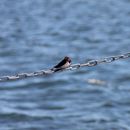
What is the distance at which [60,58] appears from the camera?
1962 cm

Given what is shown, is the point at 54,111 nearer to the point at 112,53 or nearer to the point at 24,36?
the point at 112,53

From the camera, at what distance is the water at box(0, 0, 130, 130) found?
1459 cm

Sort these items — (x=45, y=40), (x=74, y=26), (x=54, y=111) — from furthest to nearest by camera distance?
(x=74, y=26) → (x=45, y=40) → (x=54, y=111)

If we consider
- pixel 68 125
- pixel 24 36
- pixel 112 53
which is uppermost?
pixel 24 36

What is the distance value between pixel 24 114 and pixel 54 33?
9.06 metres

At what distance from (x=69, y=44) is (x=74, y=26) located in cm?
332

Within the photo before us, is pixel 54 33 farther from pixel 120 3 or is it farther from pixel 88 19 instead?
pixel 120 3

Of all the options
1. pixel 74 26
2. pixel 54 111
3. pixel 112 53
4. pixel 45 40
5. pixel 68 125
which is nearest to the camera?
pixel 68 125

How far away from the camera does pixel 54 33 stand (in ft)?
77.2

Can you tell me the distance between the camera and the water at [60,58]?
14.6 metres

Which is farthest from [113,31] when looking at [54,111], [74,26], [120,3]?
[54,111]

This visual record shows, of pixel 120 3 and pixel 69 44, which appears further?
pixel 120 3

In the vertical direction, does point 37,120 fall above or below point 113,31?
below

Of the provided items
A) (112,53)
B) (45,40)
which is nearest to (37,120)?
(112,53)
